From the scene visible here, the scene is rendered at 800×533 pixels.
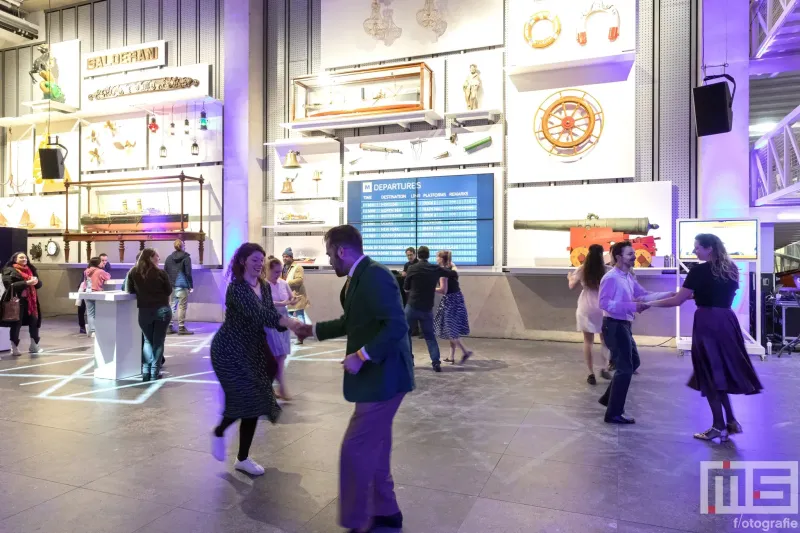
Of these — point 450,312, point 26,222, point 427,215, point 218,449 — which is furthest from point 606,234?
point 26,222

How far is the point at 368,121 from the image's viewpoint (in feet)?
32.8

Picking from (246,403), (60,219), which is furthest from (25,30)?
(246,403)

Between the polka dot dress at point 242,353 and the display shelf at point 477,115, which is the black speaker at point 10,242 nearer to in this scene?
the display shelf at point 477,115

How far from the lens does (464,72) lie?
9.84 m

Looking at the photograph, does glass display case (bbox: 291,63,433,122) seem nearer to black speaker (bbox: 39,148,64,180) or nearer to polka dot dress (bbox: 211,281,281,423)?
black speaker (bbox: 39,148,64,180)

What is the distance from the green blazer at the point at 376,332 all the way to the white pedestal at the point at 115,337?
426 cm

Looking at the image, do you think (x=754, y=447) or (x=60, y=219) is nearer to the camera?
(x=754, y=447)

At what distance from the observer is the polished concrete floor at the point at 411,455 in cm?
273

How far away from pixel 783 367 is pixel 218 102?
34.6ft

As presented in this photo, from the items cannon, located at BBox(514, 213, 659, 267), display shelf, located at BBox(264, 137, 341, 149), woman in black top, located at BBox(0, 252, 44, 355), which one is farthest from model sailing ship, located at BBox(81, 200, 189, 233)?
cannon, located at BBox(514, 213, 659, 267)

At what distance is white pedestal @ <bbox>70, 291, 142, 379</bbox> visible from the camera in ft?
19.4

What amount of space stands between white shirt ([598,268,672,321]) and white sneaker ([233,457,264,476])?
2.78 m

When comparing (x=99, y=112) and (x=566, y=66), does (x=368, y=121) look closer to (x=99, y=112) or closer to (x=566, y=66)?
(x=566, y=66)

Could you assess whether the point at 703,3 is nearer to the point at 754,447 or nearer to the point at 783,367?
the point at 783,367
